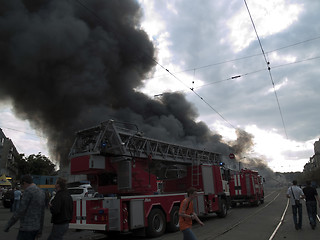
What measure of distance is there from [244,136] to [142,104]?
1338 cm

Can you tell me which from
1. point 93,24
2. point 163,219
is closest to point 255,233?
point 163,219

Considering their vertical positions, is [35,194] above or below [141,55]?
below

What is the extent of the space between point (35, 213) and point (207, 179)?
8262 mm

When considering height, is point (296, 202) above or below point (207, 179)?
below

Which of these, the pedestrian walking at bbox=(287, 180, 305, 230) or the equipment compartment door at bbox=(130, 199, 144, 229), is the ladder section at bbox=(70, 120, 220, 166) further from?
the pedestrian walking at bbox=(287, 180, 305, 230)

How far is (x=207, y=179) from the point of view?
35.2 feet

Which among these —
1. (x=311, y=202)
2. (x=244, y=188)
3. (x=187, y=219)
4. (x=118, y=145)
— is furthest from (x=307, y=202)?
(x=244, y=188)

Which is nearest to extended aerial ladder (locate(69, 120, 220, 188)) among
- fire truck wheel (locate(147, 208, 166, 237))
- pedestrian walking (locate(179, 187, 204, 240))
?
fire truck wheel (locate(147, 208, 166, 237))

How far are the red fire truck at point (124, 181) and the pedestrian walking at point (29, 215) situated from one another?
3001 millimetres

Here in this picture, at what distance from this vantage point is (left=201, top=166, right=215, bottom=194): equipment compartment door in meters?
10.5

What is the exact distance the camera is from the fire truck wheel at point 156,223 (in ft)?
23.4

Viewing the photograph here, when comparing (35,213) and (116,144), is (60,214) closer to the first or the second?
(35,213)

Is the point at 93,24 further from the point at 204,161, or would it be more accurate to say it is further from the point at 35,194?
the point at 35,194

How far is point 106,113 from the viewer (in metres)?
18.1
